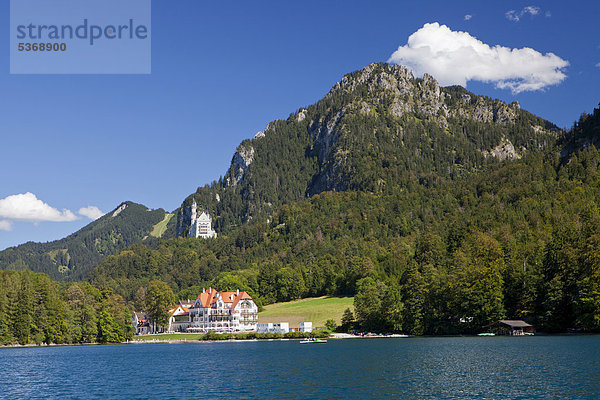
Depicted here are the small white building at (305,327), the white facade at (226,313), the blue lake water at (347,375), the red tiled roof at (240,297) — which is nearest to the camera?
the blue lake water at (347,375)

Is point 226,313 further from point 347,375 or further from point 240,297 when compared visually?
point 347,375

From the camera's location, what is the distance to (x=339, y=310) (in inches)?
6324

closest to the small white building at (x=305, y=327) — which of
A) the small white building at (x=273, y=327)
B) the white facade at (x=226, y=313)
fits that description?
the small white building at (x=273, y=327)

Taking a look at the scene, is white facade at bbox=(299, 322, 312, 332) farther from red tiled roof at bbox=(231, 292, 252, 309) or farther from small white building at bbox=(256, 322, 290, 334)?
red tiled roof at bbox=(231, 292, 252, 309)

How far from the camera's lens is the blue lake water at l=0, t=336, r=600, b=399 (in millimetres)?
46188

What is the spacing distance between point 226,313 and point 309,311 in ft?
93.0

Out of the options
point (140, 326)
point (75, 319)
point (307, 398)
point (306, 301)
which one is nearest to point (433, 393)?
point (307, 398)

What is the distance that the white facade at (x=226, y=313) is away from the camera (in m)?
176

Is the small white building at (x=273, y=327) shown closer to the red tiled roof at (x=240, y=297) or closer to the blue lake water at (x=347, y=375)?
the red tiled roof at (x=240, y=297)

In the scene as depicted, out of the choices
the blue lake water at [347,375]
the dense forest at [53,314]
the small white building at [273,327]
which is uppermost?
the dense forest at [53,314]

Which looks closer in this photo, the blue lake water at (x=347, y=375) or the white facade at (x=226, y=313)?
the blue lake water at (x=347, y=375)

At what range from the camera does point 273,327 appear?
154 metres

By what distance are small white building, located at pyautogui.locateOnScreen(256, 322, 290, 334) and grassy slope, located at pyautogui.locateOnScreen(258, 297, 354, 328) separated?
12.0 feet

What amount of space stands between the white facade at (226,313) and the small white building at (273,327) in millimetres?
15884
